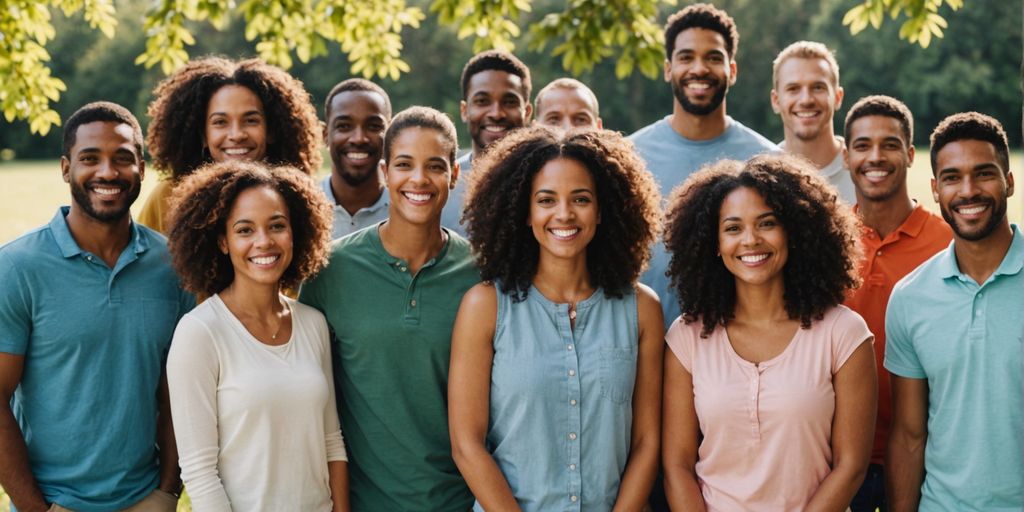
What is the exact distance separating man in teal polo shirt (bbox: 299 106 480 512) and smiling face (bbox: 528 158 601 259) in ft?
1.44

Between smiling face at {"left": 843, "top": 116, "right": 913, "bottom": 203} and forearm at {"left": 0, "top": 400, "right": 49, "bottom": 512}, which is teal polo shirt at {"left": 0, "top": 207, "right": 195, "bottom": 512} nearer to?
forearm at {"left": 0, "top": 400, "right": 49, "bottom": 512}

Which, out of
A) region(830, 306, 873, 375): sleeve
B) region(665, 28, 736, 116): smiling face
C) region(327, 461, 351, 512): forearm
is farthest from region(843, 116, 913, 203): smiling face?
region(327, 461, 351, 512): forearm

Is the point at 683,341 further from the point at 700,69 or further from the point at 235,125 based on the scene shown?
the point at 235,125

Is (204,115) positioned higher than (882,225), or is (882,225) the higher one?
(204,115)

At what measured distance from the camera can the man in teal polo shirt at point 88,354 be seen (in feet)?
13.9

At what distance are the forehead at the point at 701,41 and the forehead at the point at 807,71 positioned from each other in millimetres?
442

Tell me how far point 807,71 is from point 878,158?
1.34m

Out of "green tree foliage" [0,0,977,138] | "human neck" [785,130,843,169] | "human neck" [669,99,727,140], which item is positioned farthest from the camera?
"green tree foliage" [0,0,977,138]

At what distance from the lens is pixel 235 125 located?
548cm

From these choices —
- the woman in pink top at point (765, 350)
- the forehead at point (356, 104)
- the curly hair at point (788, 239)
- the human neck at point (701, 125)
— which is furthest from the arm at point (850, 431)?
the forehead at point (356, 104)

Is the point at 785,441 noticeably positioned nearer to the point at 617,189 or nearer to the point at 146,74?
the point at 617,189

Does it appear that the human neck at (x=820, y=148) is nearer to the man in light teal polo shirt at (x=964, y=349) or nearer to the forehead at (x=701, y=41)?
the forehead at (x=701, y=41)

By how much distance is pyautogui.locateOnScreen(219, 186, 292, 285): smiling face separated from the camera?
4.21 meters

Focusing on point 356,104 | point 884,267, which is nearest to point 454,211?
point 356,104
